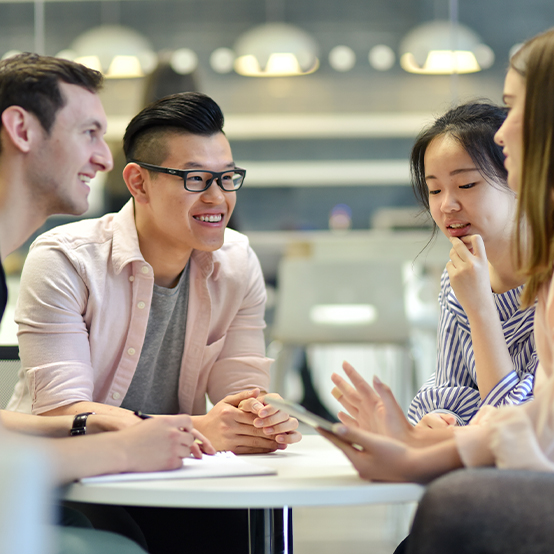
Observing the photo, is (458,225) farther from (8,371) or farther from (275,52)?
(275,52)

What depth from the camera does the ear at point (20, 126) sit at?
126 cm

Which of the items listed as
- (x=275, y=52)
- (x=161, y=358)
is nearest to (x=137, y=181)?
(x=161, y=358)

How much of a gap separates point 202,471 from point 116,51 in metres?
4.00

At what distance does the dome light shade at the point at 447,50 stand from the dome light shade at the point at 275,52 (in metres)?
0.63

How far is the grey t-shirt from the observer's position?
1.60 meters

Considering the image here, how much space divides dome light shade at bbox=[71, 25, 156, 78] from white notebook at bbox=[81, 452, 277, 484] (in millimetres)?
3827

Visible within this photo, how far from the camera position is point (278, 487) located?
0.91 m

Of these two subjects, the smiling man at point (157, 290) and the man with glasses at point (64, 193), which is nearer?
the man with glasses at point (64, 193)

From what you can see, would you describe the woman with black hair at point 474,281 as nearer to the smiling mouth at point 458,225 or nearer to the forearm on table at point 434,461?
the smiling mouth at point 458,225

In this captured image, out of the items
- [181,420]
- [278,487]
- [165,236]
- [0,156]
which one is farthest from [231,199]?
[278,487]

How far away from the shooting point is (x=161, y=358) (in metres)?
1.62

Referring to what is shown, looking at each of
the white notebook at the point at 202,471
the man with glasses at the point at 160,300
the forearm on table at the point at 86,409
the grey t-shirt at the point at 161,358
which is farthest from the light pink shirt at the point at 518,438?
the grey t-shirt at the point at 161,358

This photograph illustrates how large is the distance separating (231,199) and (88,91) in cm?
40

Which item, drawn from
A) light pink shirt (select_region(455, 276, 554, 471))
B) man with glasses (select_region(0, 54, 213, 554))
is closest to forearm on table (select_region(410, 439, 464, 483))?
light pink shirt (select_region(455, 276, 554, 471))
